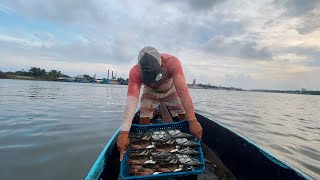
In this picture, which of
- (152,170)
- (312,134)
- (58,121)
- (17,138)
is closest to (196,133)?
(152,170)

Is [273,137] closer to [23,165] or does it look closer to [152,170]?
[152,170]

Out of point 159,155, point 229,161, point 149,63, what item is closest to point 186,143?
point 159,155

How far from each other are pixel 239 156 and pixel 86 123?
9.13 m

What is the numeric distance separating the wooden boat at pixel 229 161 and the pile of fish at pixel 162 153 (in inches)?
12.1

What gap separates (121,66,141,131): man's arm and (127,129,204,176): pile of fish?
384mm

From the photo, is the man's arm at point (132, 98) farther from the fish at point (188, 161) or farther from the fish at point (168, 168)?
the fish at point (188, 161)

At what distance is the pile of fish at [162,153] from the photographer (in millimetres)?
3545

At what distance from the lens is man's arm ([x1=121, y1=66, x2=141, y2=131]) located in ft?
13.1

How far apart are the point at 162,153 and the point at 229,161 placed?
2115 mm

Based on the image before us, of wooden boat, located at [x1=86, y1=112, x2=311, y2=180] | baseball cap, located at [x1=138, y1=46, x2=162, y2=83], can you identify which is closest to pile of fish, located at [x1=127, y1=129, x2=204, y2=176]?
wooden boat, located at [x1=86, y1=112, x2=311, y2=180]

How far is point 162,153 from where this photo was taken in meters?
3.81

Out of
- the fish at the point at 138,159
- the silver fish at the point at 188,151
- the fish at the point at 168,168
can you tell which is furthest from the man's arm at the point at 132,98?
the silver fish at the point at 188,151

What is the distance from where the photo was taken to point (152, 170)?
3518mm

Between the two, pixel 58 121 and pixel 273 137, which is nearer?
pixel 273 137
